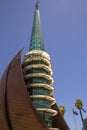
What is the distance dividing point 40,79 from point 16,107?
8916 millimetres

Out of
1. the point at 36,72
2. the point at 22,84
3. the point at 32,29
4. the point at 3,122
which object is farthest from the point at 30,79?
the point at 32,29

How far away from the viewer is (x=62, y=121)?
55719 millimetres

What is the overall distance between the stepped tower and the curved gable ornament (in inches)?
149

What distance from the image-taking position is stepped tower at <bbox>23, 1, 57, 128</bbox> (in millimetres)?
48875

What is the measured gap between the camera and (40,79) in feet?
168

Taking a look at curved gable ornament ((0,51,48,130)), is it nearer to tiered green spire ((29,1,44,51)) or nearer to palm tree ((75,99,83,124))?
tiered green spire ((29,1,44,51))

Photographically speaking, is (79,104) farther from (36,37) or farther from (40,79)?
(40,79)

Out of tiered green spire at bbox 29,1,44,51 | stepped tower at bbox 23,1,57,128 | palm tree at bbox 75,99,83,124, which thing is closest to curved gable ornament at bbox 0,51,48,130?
stepped tower at bbox 23,1,57,128

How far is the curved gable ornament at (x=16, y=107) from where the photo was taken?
43.2 meters

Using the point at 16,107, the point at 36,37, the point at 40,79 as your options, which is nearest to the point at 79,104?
the point at 36,37

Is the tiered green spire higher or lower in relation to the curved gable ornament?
higher

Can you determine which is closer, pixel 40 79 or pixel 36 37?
pixel 40 79

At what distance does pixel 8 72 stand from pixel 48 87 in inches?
324

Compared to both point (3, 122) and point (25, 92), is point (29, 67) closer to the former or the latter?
point (25, 92)
